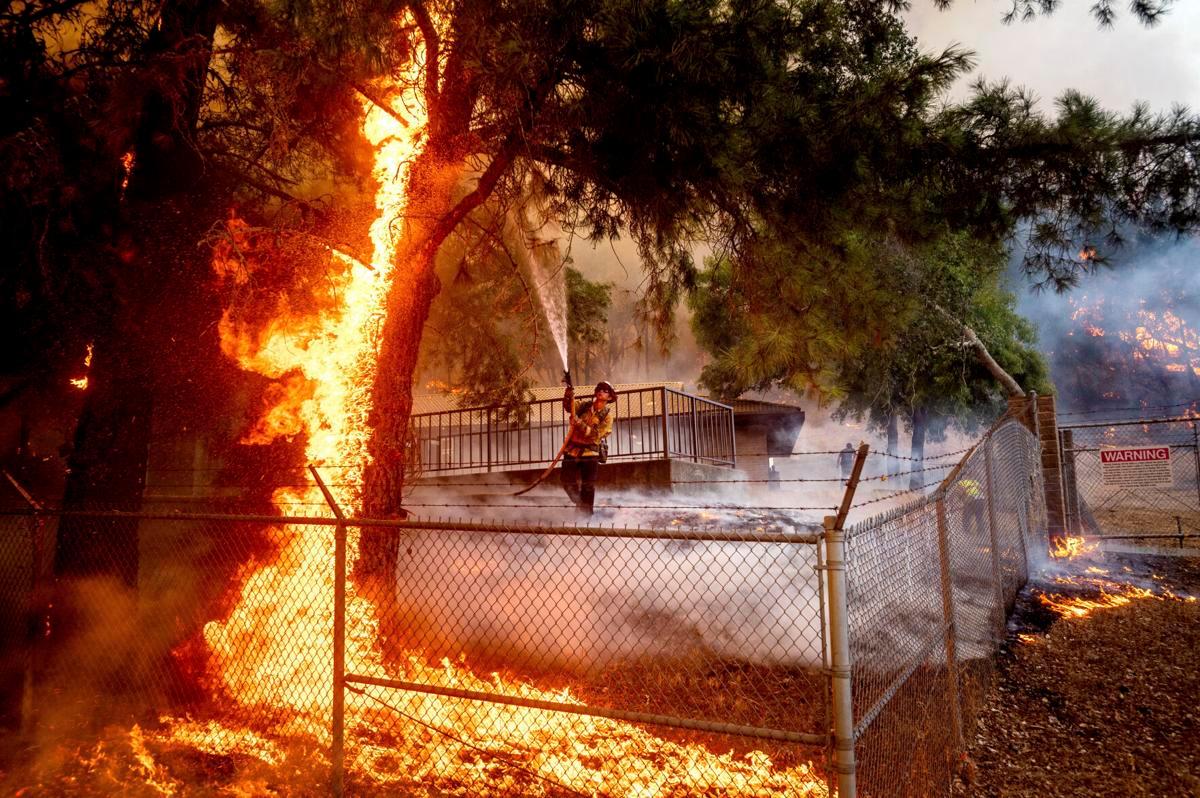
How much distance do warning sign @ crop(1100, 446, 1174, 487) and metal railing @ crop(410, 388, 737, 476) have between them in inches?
274

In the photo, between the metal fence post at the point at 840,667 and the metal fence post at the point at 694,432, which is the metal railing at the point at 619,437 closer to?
the metal fence post at the point at 694,432

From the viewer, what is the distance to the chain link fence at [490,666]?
4.17 meters

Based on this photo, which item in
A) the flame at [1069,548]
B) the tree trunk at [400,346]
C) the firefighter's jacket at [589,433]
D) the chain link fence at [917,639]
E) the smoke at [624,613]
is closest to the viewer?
the chain link fence at [917,639]

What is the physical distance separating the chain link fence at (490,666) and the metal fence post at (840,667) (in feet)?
0.09

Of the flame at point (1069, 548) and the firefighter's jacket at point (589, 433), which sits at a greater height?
the firefighter's jacket at point (589, 433)

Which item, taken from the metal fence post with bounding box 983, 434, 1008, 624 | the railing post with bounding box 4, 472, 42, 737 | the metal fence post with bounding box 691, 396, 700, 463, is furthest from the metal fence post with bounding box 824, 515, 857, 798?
the metal fence post with bounding box 691, 396, 700, 463

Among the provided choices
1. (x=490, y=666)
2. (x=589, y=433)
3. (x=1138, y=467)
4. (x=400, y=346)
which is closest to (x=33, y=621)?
(x=400, y=346)

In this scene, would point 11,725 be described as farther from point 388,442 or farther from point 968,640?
point 968,640

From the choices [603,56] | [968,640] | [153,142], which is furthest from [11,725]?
[968,640]

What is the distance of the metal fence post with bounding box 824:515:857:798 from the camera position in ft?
9.55

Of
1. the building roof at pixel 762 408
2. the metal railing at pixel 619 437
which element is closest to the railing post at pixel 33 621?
the metal railing at pixel 619 437

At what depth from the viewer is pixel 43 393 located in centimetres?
1091

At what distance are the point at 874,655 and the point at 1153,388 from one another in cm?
5106

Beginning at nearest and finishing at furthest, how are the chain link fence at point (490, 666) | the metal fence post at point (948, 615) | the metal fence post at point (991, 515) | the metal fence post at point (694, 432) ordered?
the chain link fence at point (490, 666)
the metal fence post at point (948, 615)
the metal fence post at point (991, 515)
the metal fence post at point (694, 432)
